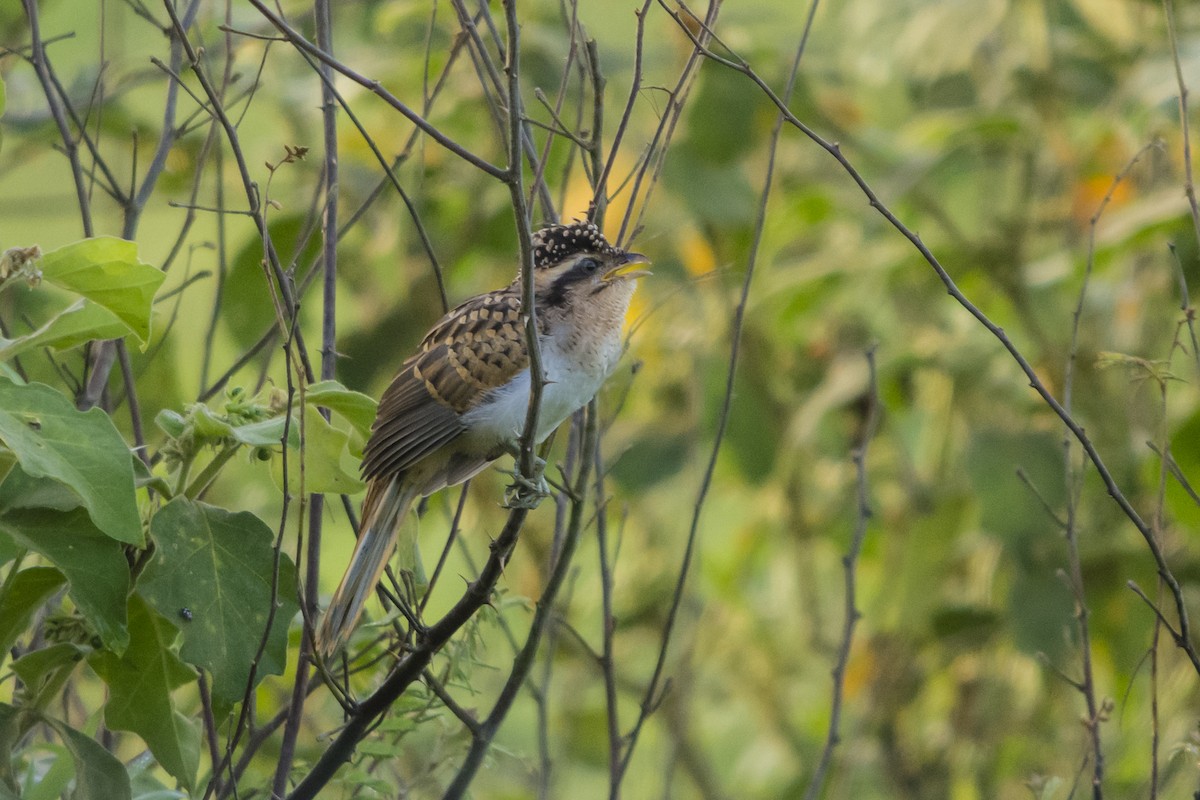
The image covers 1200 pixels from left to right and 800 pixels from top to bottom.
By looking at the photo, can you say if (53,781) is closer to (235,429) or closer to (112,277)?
(235,429)

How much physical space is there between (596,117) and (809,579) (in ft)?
10.2

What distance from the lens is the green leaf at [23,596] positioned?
1.83m

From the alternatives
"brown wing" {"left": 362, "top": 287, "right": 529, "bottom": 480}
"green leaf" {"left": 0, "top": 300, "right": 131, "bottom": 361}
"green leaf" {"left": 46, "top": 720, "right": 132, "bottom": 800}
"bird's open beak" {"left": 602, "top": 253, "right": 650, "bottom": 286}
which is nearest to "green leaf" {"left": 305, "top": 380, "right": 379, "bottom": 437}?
"green leaf" {"left": 0, "top": 300, "right": 131, "bottom": 361}

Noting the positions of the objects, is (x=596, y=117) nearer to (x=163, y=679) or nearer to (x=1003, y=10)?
(x=163, y=679)

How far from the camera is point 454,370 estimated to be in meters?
2.77

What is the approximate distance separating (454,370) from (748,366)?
6.99 feet

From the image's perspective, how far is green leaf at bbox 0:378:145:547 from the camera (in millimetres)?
1665

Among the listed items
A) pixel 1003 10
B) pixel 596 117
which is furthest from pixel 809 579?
pixel 596 117

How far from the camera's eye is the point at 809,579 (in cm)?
490

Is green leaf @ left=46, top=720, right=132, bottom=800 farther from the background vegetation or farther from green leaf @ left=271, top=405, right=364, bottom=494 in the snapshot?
green leaf @ left=271, top=405, right=364, bottom=494

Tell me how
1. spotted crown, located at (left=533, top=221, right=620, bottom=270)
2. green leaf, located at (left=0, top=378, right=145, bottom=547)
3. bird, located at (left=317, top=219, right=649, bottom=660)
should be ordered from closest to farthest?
1. green leaf, located at (left=0, top=378, right=145, bottom=547)
2. bird, located at (left=317, top=219, right=649, bottom=660)
3. spotted crown, located at (left=533, top=221, right=620, bottom=270)

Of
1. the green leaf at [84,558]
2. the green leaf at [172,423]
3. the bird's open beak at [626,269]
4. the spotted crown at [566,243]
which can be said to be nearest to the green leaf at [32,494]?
the green leaf at [84,558]

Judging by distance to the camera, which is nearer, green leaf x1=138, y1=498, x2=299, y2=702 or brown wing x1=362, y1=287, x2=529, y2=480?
green leaf x1=138, y1=498, x2=299, y2=702

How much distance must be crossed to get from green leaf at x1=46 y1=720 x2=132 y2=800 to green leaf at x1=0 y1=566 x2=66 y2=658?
0.13 metres
